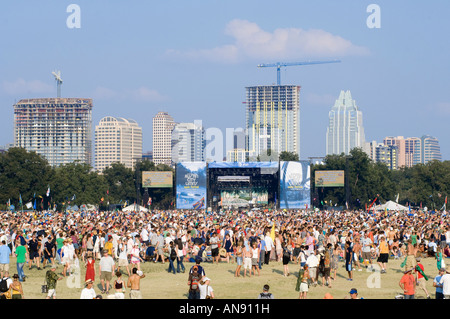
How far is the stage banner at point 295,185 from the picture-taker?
7106 centimetres

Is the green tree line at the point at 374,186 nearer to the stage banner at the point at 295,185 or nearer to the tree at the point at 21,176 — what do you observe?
the stage banner at the point at 295,185

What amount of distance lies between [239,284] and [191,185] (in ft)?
171

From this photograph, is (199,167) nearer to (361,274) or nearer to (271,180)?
(271,180)

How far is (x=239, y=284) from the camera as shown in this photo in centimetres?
2036

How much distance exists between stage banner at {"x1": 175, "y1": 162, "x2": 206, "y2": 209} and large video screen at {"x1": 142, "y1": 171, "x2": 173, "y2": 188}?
670 cm

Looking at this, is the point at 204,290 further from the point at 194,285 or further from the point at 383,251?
the point at 383,251

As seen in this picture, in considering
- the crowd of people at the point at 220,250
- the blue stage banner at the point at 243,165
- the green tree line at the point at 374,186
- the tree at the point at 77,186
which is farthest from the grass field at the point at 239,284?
the green tree line at the point at 374,186

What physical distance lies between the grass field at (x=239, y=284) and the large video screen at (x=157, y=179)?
179 feet

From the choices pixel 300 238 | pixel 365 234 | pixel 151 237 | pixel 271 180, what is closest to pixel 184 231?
pixel 151 237

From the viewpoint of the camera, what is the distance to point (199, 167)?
72438 mm

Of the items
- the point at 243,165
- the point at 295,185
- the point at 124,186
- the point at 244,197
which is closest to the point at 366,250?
the point at 295,185

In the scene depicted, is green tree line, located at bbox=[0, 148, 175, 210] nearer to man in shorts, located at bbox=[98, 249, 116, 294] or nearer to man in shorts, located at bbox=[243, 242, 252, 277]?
man in shorts, located at bbox=[243, 242, 252, 277]
